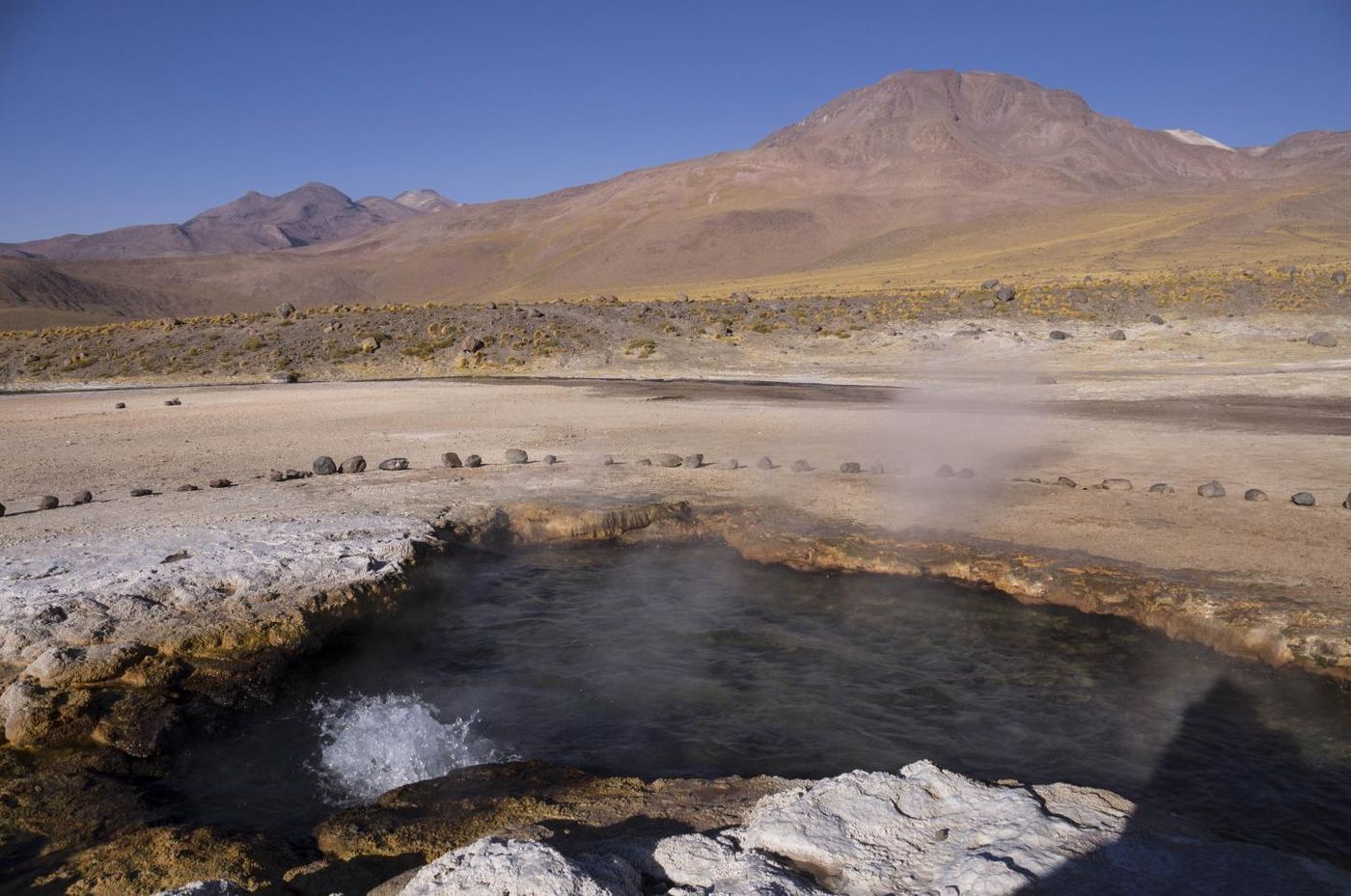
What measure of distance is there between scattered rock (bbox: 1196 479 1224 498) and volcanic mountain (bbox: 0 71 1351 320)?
4284 centimetres

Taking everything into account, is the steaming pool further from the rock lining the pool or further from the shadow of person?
the rock lining the pool

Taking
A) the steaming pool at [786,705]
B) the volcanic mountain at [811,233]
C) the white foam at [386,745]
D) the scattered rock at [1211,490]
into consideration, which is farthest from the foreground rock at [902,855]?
the volcanic mountain at [811,233]

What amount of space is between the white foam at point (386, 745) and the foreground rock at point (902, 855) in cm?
149

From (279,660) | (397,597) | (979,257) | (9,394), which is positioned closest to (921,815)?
(279,660)

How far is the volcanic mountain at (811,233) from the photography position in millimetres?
66188

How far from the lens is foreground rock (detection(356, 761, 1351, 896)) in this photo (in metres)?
3.01

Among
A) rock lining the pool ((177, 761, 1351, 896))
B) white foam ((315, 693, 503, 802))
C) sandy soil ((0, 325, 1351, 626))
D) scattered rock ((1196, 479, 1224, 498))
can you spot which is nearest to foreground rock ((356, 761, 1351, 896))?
rock lining the pool ((177, 761, 1351, 896))

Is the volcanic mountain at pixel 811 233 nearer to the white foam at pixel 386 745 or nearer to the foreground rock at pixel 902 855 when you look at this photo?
the white foam at pixel 386 745

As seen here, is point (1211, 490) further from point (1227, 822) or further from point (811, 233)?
point (811, 233)

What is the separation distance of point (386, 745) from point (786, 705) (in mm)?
2243

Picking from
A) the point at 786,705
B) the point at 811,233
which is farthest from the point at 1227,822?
the point at 811,233

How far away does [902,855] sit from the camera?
333 cm

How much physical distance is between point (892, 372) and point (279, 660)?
20.5 m

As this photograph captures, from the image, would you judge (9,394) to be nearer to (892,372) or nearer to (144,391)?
(144,391)
